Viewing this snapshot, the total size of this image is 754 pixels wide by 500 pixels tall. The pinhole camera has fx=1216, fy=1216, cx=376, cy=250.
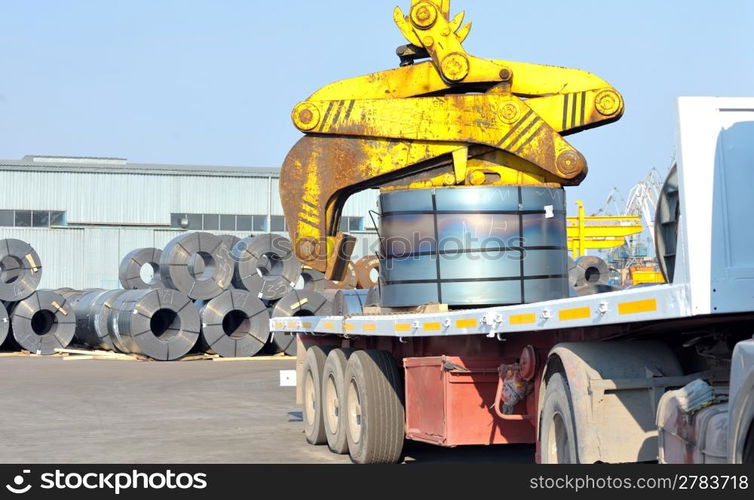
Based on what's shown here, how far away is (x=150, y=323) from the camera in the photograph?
97.1 feet

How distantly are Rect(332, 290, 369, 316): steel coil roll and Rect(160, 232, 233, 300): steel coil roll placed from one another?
1685 cm

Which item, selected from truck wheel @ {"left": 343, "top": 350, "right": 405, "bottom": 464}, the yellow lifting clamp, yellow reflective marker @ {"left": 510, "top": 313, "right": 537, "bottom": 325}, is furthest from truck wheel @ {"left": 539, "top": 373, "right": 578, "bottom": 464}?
the yellow lifting clamp

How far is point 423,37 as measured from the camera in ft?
39.5

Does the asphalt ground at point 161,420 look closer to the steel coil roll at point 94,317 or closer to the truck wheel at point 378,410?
the truck wheel at point 378,410

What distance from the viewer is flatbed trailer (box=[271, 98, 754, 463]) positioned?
5438 millimetres

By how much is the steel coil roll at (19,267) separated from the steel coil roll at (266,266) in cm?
574

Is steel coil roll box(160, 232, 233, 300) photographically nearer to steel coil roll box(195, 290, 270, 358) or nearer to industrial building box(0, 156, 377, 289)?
steel coil roll box(195, 290, 270, 358)

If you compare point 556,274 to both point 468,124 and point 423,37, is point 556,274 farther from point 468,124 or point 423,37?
point 423,37

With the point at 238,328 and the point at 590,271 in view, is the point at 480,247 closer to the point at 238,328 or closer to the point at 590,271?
the point at 238,328

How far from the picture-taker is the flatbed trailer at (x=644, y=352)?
5.44 meters

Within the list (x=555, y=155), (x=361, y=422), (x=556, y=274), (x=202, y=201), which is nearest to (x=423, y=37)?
(x=555, y=155)

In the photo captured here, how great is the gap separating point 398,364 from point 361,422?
0.61 metres

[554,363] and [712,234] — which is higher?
[712,234]

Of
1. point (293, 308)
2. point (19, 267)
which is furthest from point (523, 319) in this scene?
point (19, 267)
